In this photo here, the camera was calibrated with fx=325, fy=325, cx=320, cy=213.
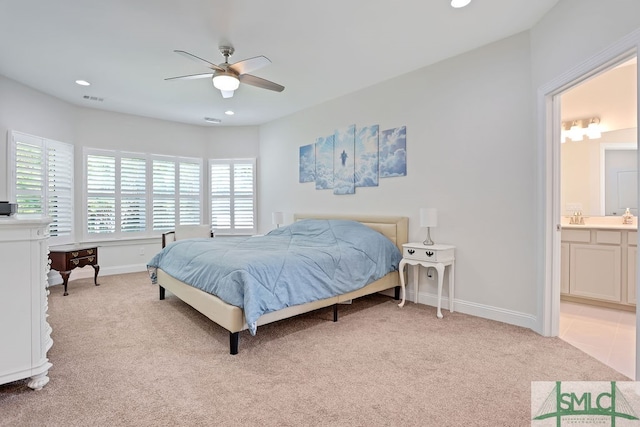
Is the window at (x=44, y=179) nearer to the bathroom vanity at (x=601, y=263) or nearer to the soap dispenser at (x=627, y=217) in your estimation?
the bathroom vanity at (x=601, y=263)

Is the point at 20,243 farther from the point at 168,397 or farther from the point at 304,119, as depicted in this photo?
the point at 304,119

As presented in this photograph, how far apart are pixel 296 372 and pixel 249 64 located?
265 centimetres

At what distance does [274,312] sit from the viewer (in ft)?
9.17

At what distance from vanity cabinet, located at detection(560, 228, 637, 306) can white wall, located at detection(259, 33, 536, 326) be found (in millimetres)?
1453

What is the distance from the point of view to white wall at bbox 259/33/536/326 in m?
3.20

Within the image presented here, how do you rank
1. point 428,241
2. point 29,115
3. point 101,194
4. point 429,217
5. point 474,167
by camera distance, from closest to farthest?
point 474,167, point 429,217, point 428,241, point 29,115, point 101,194

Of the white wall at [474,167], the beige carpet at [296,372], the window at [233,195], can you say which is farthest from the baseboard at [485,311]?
the window at [233,195]

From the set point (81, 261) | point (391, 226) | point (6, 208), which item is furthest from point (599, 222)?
point (81, 261)

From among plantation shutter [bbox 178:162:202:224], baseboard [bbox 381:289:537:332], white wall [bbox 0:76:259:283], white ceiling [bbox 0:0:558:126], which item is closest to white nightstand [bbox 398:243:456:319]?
baseboard [bbox 381:289:537:332]

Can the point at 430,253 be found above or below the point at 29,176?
below

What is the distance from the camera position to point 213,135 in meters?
6.79

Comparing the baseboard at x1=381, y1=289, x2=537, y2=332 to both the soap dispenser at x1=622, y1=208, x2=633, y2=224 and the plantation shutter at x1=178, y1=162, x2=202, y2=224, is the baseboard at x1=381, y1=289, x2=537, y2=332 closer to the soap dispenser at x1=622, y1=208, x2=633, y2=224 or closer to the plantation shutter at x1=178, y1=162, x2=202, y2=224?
the soap dispenser at x1=622, y1=208, x2=633, y2=224

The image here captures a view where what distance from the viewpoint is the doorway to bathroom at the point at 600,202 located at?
3.68 metres

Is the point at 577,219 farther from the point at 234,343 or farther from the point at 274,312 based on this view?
the point at 234,343
